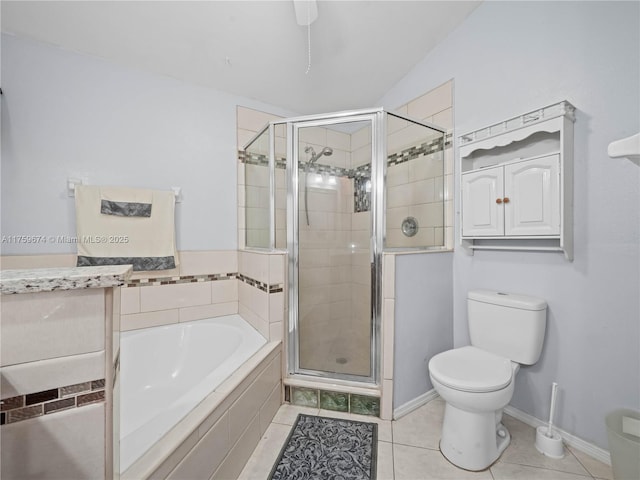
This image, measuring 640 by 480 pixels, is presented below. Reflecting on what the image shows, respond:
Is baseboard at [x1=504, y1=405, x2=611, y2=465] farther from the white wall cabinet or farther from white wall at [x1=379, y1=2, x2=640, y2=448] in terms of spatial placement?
the white wall cabinet

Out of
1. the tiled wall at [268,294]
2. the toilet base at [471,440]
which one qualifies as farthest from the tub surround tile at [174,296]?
the toilet base at [471,440]

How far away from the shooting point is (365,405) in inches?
63.1

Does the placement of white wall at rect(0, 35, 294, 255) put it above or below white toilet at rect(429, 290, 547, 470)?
above

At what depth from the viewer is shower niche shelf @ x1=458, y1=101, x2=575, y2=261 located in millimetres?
1277

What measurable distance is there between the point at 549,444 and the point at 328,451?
110 cm

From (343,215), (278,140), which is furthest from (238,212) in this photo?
(343,215)

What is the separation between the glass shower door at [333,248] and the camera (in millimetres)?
1722

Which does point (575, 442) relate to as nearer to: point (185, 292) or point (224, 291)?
point (224, 291)

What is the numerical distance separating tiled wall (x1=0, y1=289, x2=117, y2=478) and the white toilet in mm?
1302

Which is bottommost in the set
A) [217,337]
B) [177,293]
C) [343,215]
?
[217,337]

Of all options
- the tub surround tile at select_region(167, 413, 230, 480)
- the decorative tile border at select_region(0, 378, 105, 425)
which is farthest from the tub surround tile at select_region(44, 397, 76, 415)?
the tub surround tile at select_region(167, 413, 230, 480)

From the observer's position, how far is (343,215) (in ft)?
6.02

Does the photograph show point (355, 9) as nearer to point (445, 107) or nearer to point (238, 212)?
point (445, 107)

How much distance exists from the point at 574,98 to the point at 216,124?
7.63 ft
